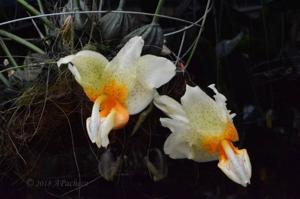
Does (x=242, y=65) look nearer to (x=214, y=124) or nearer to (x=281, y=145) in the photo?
(x=281, y=145)

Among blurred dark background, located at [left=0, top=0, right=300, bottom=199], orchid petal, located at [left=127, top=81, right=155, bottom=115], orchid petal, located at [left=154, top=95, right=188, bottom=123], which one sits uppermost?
orchid petal, located at [left=127, top=81, right=155, bottom=115]

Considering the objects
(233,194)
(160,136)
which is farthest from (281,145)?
(160,136)

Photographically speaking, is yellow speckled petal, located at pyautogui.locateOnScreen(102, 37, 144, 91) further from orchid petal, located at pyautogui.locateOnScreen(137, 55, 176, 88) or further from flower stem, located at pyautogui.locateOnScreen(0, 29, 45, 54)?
flower stem, located at pyautogui.locateOnScreen(0, 29, 45, 54)

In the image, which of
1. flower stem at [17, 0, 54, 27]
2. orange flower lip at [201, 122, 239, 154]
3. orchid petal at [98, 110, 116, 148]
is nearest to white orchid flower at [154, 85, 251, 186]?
orange flower lip at [201, 122, 239, 154]

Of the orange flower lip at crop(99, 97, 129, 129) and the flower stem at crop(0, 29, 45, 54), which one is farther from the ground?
the orange flower lip at crop(99, 97, 129, 129)

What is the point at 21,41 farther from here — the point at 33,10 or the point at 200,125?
the point at 200,125

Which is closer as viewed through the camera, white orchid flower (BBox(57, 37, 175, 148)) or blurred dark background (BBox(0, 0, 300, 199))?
white orchid flower (BBox(57, 37, 175, 148))
